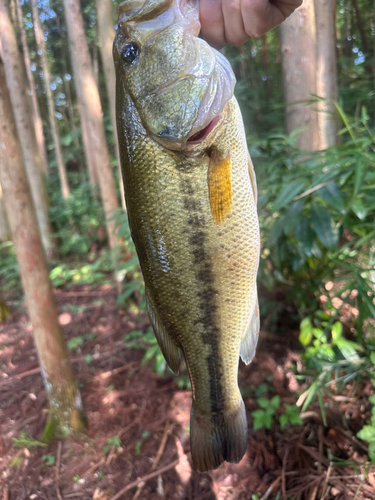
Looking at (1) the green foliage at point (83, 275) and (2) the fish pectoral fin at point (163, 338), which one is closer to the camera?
(2) the fish pectoral fin at point (163, 338)

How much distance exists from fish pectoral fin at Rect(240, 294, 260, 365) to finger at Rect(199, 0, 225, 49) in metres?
1.06

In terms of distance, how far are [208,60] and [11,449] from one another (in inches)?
149

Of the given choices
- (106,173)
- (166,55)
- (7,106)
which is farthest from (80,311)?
(166,55)

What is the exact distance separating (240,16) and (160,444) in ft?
10.8

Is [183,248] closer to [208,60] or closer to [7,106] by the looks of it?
[208,60]

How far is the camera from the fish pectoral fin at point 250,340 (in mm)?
1297

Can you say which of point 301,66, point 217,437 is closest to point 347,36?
point 301,66

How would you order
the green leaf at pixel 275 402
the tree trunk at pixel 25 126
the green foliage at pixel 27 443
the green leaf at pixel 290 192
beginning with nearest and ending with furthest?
the green leaf at pixel 290 192 → the green leaf at pixel 275 402 → the green foliage at pixel 27 443 → the tree trunk at pixel 25 126

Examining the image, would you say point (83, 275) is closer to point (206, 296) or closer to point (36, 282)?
point (36, 282)

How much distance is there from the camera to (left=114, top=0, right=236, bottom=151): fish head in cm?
110

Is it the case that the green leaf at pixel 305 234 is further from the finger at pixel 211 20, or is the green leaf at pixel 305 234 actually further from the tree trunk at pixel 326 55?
the tree trunk at pixel 326 55

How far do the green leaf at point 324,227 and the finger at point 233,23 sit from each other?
111 centimetres

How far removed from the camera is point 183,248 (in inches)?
45.1

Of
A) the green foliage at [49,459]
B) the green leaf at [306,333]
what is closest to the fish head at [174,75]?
the green leaf at [306,333]
